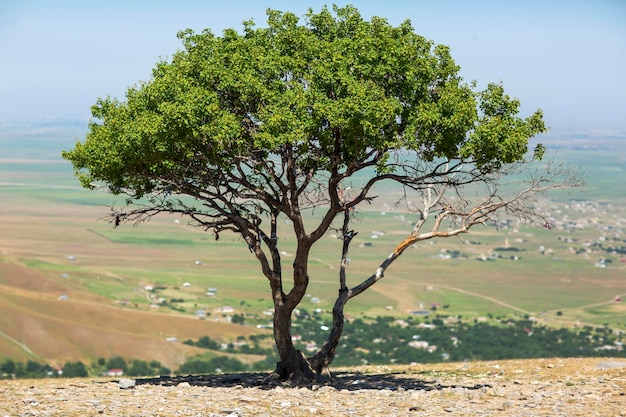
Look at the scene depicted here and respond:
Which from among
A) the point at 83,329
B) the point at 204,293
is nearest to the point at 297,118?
the point at 83,329

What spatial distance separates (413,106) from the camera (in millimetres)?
21453

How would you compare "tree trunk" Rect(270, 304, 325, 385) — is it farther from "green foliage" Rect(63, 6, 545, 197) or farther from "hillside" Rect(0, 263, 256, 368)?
"hillside" Rect(0, 263, 256, 368)

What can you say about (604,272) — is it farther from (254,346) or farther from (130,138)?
(130,138)

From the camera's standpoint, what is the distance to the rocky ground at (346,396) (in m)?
18.8

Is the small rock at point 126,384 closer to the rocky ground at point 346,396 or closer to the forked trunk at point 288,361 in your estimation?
the rocky ground at point 346,396

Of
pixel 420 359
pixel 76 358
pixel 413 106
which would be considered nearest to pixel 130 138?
pixel 413 106

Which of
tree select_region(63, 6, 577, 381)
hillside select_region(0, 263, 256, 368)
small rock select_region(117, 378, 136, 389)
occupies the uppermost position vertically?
tree select_region(63, 6, 577, 381)

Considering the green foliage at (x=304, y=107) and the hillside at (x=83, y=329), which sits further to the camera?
the hillside at (x=83, y=329)

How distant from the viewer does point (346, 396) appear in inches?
832

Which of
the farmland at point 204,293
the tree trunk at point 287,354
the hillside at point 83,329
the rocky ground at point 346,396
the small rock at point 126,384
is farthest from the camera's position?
the farmland at point 204,293

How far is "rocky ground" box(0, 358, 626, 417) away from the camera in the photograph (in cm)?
1877

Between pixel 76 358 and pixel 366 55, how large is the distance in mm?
84979

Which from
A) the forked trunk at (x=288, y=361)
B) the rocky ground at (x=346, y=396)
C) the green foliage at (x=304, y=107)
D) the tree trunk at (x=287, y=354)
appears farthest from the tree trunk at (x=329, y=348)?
the green foliage at (x=304, y=107)

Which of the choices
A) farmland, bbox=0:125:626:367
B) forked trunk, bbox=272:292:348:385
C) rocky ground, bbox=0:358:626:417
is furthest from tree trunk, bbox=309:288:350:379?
farmland, bbox=0:125:626:367
